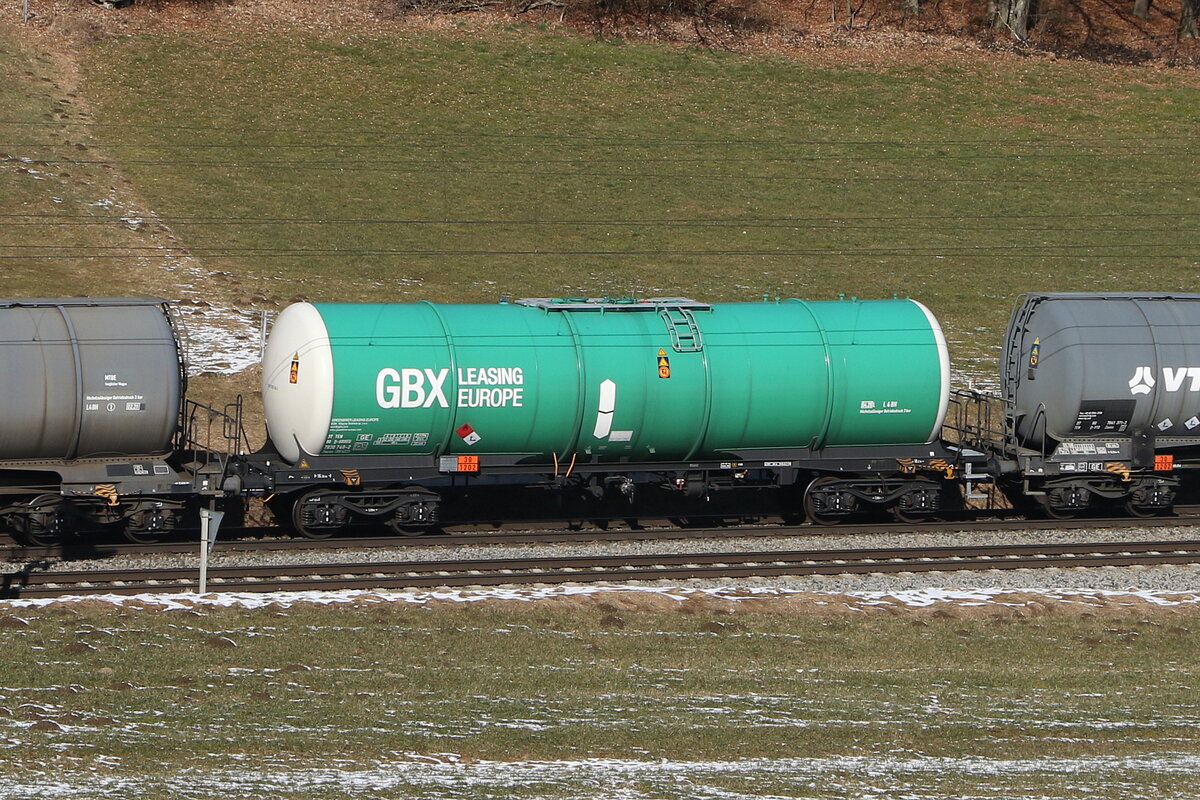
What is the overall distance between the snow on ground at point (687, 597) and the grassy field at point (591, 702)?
414 mm

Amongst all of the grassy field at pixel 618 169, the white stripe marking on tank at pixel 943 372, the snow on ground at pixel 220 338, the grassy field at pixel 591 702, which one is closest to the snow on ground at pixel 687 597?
the grassy field at pixel 591 702

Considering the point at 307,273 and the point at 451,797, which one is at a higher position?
the point at 307,273

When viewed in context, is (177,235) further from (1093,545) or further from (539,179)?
(1093,545)

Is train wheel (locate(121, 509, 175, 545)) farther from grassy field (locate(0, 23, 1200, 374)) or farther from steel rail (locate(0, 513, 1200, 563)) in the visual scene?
grassy field (locate(0, 23, 1200, 374))

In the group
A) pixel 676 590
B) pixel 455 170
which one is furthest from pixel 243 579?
pixel 455 170

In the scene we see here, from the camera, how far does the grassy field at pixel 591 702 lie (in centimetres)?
1442

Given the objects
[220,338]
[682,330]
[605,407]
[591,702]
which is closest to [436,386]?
[605,407]

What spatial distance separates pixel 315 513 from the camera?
978 inches

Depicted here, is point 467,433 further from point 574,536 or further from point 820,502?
point 820,502

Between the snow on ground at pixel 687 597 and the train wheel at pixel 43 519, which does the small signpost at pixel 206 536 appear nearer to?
the snow on ground at pixel 687 597

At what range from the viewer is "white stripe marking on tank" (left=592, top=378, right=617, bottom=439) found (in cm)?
2481

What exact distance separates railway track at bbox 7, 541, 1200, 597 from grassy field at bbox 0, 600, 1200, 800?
1.43 m

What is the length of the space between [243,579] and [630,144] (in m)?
33.3

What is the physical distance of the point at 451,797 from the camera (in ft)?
45.1
